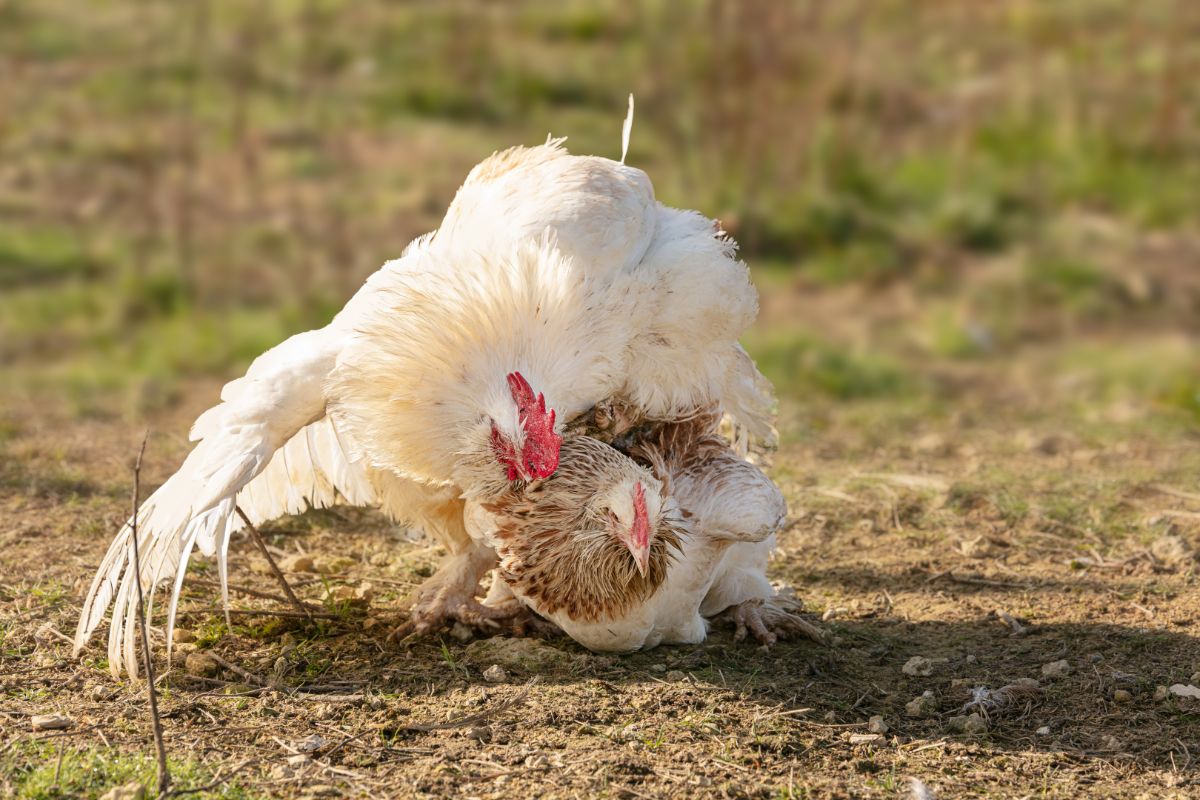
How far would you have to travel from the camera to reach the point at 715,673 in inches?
144

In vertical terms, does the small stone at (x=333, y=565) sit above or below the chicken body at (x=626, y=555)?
below

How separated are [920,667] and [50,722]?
2.37 meters

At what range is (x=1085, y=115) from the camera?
Answer: 9.25 m

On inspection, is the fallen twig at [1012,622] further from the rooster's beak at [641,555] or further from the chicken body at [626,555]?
the rooster's beak at [641,555]

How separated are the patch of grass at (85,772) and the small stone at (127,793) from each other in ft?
0.13

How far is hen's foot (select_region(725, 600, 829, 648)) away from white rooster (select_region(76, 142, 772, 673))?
0.66 meters

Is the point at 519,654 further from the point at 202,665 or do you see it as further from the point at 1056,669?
the point at 1056,669

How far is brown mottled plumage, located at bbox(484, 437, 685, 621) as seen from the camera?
3.48m

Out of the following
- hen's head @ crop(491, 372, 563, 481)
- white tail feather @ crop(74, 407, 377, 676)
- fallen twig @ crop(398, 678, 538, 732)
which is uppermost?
hen's head @ crop(491, 372, 563, 481)

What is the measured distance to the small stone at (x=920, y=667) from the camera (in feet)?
12.4

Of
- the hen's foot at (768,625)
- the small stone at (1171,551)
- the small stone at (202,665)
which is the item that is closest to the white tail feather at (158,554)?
the small stone at (202,665)

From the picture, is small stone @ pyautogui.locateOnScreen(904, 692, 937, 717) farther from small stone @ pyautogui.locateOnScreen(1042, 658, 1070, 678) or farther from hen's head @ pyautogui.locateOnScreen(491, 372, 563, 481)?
hen's head @ pyautogui.locateOnScreen(491, 372, 563, 481)

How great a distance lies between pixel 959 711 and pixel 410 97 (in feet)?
23.2

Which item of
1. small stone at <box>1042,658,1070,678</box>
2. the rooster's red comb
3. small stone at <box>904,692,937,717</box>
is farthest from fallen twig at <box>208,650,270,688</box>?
small stone at <box>1042,658,1070,678</box>
